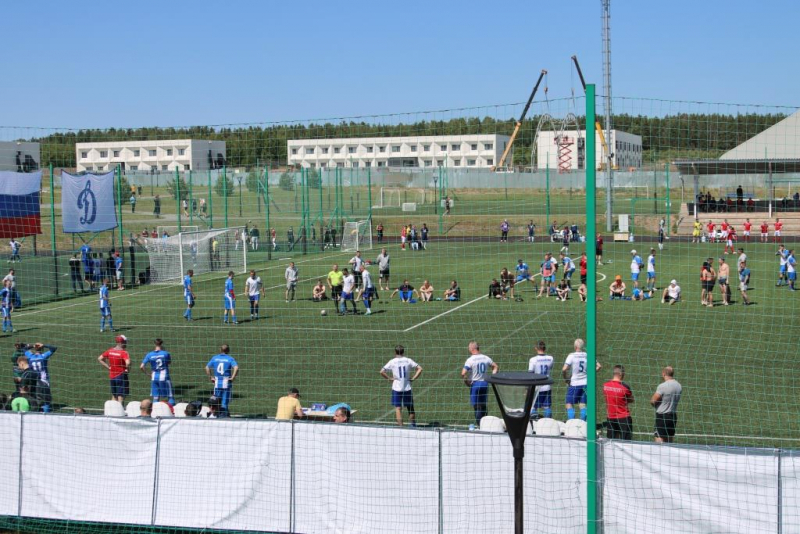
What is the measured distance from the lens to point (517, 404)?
710 cm

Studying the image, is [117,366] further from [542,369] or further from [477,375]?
[542,369]

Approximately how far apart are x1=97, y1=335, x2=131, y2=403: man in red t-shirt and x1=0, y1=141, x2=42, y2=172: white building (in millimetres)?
15143

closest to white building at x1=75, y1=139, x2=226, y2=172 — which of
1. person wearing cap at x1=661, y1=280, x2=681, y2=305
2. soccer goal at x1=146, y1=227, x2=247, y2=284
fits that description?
soccer goal at x1=146, y1=227, x2=247, y2=284

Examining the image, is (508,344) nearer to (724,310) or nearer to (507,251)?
(724,310)

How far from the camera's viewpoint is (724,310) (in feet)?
84.6

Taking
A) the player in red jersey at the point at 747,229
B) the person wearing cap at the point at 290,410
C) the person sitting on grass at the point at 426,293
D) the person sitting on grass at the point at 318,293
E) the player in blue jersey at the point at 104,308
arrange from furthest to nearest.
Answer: the player in red jersey at the point at 747,229
the person sitting on grass at the point at 318,293
the person sitting on grass at the point at 426,293
the player in blue jersey at the point at 104,308
the person wearing cap at the point at 290,410

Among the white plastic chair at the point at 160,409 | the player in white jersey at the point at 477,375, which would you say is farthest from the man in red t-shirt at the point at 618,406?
the white plastic chair at the point at 160,409

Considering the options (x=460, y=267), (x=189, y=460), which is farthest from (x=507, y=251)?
(x=189, y=460)

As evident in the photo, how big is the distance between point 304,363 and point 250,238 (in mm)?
27065

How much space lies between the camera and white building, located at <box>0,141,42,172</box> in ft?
95.8

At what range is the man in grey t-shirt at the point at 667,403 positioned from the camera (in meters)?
11.8

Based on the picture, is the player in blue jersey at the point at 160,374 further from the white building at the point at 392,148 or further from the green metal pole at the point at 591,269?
the green metal pole at the point at 591,269

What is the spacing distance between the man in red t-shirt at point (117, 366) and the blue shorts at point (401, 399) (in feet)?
15.8

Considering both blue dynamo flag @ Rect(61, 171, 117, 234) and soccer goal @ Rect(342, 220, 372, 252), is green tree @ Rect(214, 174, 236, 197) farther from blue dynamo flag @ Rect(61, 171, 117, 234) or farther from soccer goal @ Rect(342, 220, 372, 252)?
blue dynamo flag @ Rect(61, 171, 117, 234)
